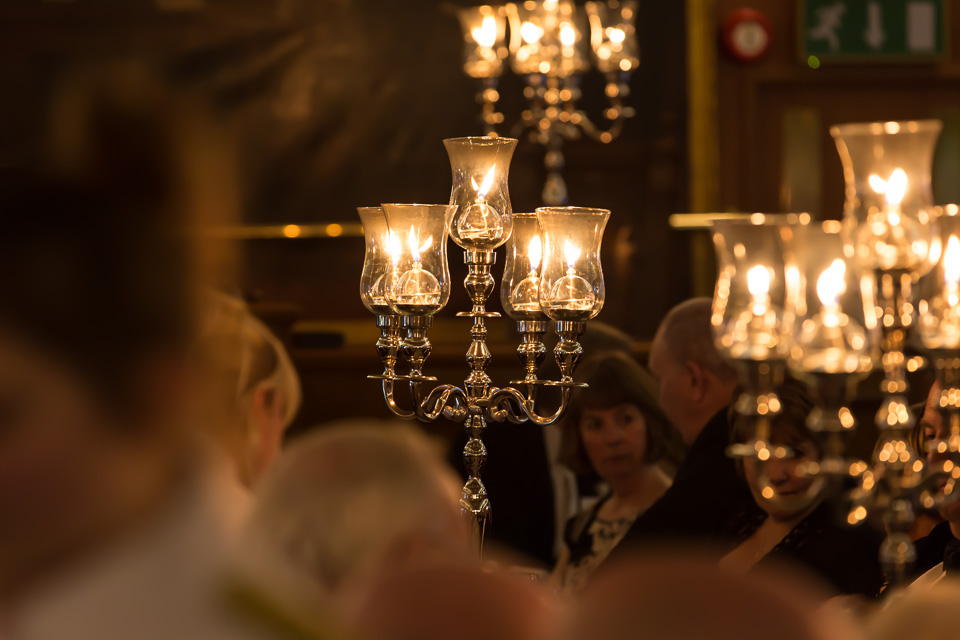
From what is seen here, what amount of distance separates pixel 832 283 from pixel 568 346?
0.94m

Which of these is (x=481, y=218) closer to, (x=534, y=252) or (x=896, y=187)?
(x=534, y=252)

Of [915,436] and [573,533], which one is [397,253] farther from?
[573,533]

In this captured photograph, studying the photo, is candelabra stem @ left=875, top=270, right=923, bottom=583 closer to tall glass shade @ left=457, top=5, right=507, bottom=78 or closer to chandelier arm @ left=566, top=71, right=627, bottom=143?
tall glass shade @ left=457, top=5, right=507, bottom=78

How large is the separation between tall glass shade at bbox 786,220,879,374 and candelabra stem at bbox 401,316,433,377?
0.93 meters

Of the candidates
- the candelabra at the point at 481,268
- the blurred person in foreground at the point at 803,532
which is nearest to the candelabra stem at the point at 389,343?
the candelabra at the point at 481,268

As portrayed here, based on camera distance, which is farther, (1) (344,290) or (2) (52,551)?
(1) (344,290)

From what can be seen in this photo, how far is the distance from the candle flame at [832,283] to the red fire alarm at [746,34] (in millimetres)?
4700

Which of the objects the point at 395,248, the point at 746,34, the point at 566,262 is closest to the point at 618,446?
the point at 566,262

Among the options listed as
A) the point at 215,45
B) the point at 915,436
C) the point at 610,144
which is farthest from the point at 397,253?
the point at 215,45

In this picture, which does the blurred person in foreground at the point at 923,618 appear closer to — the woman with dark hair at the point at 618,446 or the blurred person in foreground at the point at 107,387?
the blurred person in foreground at the point at 107,387

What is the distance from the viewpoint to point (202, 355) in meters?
0.58

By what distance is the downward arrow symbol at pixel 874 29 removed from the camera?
5.64 meters

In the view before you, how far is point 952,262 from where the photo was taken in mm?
1332

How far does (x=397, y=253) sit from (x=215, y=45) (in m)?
4.39
